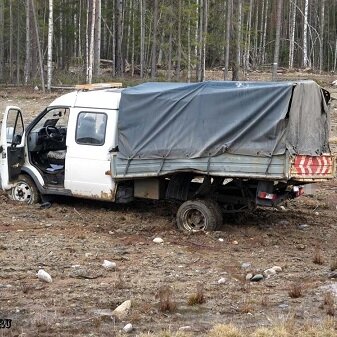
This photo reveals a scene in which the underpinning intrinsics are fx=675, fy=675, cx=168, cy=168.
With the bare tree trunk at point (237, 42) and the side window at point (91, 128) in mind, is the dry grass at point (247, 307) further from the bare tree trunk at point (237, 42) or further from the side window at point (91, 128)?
the bare tree trunk at point (237, 42)

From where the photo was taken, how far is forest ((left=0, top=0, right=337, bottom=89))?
123 ft

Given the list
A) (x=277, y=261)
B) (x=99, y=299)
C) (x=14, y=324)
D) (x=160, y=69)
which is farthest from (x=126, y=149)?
(x=160, y=69)

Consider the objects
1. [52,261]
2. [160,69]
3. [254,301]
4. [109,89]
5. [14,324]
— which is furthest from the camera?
[160,69]

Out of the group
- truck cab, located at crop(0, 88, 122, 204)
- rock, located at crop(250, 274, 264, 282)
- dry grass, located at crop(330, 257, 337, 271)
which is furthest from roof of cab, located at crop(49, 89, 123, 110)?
dry grass, located at crop(330, 257, 337, 271)

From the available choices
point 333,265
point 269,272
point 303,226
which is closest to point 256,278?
point 269,272

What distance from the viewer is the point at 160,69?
5091cm

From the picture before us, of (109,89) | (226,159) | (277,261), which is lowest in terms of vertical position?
(277,261)

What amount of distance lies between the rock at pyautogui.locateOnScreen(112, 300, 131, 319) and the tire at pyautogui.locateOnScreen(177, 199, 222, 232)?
365cm

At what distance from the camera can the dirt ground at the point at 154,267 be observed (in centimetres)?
655

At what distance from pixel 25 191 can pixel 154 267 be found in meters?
4.45

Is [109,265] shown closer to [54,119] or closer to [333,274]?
[333,274]

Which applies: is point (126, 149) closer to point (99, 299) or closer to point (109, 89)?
point (109, 89)

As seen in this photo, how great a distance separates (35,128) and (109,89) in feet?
5.13

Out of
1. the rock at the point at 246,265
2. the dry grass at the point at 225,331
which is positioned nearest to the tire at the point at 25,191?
the rock at the point at 246,265
